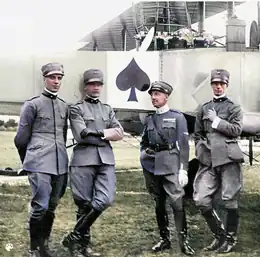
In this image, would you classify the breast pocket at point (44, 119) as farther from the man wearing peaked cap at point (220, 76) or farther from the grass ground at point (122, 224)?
the man wearing peaked cap at point (220, 76)

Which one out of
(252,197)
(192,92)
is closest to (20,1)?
(192,92)

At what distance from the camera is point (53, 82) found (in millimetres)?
3416

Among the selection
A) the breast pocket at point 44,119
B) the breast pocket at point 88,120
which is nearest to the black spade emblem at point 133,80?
the breast pocket at point 88,120

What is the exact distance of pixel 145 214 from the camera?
4.41m

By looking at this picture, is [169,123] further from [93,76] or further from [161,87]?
[93,76]

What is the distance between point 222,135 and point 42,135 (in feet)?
3.77

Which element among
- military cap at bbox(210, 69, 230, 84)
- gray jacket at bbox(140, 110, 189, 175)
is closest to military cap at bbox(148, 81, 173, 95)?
gray jacket at bbox(140, 110, 189, 175)

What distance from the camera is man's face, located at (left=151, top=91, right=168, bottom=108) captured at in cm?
360

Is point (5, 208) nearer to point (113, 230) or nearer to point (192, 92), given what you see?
point (113, 230)

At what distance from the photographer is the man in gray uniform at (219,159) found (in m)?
3.65

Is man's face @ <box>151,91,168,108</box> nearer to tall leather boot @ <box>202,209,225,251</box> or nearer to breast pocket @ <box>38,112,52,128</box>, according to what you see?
breast pocket @ <box>38,112,52,128</box>

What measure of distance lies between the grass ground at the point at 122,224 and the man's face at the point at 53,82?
3.25 feet

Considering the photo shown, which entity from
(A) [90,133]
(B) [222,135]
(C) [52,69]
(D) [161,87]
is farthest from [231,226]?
(C) [52,69]

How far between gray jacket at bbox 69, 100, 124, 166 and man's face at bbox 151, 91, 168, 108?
0.31 meters
